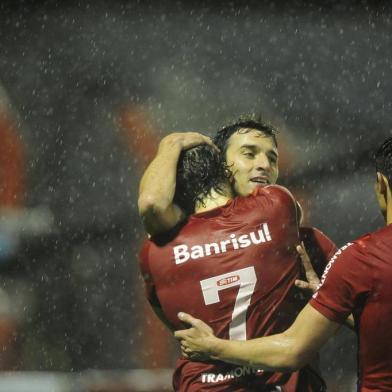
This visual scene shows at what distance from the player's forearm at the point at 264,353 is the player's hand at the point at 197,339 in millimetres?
24

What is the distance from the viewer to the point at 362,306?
2.16 metres

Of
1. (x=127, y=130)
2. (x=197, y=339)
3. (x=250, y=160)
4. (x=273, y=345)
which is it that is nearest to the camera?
(x=273, y=345)

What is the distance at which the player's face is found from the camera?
2928 millimetres

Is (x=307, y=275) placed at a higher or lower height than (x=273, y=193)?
lower

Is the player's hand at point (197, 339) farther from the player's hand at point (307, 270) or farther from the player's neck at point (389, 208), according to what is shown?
the player's neck at point (389, 208)

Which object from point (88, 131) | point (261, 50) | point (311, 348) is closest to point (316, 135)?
point (261, 50)

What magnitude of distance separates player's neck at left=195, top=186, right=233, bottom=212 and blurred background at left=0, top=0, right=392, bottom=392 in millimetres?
3742

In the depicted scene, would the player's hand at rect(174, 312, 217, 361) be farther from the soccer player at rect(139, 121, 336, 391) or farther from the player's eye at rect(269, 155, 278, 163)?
the player's eye at rect(269, 155, 278, 163)

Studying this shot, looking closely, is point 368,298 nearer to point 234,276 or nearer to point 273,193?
point 234,276

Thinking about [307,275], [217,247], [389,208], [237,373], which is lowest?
[237,373]

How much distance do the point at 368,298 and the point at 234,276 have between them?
0.54m

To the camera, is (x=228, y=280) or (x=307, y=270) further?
(x=307, y=270)

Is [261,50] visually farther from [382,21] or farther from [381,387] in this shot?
[381,387]

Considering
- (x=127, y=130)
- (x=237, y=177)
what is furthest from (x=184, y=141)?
(x=127, y=130)
